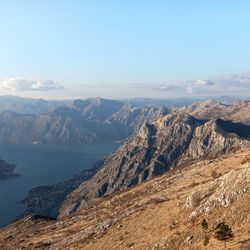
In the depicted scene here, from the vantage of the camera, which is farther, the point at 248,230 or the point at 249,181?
the point at 249,181

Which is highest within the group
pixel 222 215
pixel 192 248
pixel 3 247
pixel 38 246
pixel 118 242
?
pixel 222 215

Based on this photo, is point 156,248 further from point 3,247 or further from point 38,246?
point 3,247

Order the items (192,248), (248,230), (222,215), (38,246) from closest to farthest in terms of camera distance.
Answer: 1. (248,230)
2. (192,248)
3. (222,215)
4. (38,246)

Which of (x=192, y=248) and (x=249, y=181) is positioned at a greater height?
(x=249, y=181)

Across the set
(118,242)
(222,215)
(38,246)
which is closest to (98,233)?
(118,242)

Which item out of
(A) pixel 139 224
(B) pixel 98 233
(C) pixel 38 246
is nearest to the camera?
(A) pixel 139 224

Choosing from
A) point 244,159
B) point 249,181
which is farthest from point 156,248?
point 244,159

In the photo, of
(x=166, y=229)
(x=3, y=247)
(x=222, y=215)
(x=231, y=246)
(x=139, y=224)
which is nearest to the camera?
(x=231, y=246)

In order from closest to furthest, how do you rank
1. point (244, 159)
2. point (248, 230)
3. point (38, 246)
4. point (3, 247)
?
point (248, 230), point (38, 246), point (3, 247), point (244, 159)

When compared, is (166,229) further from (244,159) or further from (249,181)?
(244,159)
